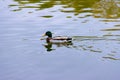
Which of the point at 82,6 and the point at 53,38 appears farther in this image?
the point at 82,6

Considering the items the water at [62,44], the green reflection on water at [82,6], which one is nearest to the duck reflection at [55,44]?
the water at [62,44]

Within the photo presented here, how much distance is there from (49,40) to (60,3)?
13209 mm

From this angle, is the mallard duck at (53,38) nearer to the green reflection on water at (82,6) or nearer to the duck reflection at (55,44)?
the duck reflection at (55,44)

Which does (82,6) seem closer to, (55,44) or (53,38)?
(53,38)

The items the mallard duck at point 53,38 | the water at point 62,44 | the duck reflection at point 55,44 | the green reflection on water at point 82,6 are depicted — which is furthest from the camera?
the green reflection on water at point 82,6

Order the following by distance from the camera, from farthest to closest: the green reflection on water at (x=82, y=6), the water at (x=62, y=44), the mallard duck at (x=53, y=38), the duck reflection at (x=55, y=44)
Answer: the green reflection on water at (x=82, y=6)
the mallard duck at (x=53, y=38)
the duck reflection at (x=55, y=44)
the water at (x=62, y=44)

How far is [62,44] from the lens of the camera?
27.8 metres

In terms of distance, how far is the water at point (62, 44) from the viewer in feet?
72.3

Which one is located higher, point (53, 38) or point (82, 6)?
point (82, 6)

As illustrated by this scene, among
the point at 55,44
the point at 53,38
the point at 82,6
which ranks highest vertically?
the point at 82,6

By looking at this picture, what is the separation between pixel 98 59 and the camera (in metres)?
23.5

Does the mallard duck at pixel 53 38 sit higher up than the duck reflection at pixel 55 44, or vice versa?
the mallard duck at pixel 53 38

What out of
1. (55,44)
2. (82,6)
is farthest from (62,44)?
(82,6)

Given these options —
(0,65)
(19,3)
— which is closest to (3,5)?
(19,3)
